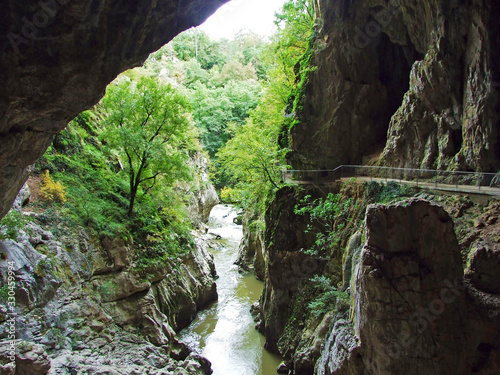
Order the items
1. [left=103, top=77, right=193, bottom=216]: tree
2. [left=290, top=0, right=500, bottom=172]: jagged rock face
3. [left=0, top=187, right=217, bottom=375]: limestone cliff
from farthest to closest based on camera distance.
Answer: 1. [left=103, top=77, right=193, bottom=216]: tree
2. [left=290, top=0, right=500, bottom=172]: jagged rock face
3. [left=0, top=187, right=217, bottom=375]: limestone cliff

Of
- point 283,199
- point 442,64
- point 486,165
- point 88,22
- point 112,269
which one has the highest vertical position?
point 442,64

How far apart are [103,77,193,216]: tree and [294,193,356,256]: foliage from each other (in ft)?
19.4

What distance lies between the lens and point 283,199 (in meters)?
14.6

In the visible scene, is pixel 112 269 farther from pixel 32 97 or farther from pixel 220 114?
pixel 220 114

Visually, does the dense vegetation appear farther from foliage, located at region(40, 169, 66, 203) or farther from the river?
the river

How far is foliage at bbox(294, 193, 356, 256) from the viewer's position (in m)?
11.4

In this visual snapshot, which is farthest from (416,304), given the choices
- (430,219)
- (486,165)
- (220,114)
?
(220,114)

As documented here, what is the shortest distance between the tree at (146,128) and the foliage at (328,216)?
593cm

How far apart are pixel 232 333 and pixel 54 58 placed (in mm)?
14113

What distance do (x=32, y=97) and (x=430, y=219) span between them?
839cm

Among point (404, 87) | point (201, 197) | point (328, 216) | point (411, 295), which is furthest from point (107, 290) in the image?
point (201, 197)

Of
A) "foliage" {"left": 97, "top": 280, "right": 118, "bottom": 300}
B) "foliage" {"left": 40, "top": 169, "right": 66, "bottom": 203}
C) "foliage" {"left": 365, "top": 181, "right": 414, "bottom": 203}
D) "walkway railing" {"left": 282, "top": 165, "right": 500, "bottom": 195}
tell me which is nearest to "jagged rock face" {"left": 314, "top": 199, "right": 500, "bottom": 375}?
"walkway railing" {"left": 282, "top": 165, "right": 500, "bottom": 195}

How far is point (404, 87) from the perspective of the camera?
1584 centimetres

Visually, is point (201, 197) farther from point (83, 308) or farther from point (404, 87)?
point (83, 308)
